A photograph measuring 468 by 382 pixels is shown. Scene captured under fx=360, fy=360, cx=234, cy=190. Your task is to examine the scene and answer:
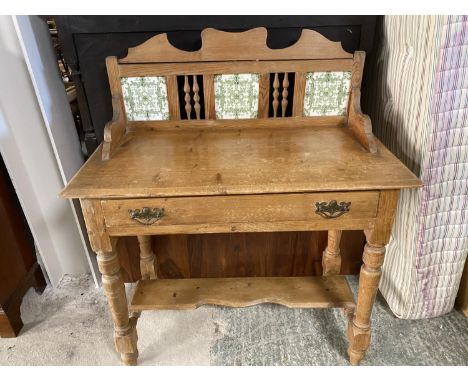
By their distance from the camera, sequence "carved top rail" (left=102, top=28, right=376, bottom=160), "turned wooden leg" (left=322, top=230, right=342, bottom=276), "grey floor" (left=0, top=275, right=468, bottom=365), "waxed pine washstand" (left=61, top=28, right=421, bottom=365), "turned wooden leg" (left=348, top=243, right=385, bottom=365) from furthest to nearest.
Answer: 1. "turned wooden leg" (left=322, top=230, right=342, bottom=276)
2. "grey floor" (left=0, top=275, right=468, bottom=365)
3. "carved top rail" (left=102, top=28, right=376, bottom=160)
4. "turned wooden leg" (left=348, top=243, right=385, bottom=365)
5. "waxed pine washstand" (left=61, top=28, right=421, bottom=365)

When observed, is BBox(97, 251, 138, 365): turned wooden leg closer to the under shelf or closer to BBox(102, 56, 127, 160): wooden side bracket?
the under shelf

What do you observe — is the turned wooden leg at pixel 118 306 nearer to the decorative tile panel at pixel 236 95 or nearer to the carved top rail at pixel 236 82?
the carved top rail at pixel 236 82

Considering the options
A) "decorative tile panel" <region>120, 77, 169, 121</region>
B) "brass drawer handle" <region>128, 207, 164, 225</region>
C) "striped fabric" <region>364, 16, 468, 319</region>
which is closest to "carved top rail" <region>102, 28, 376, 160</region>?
"decorative tile panel" <region>120, 77, 169, 121</region>

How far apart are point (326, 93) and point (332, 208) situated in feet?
1.59

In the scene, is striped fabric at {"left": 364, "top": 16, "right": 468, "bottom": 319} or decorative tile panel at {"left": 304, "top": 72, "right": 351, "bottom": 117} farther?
decorative tile panel at {"left": 304, "top": 72, "right": 351, "bottom": 117}

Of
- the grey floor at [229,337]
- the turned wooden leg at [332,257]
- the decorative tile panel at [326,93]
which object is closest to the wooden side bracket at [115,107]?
the decorative tile panel at [326,93]

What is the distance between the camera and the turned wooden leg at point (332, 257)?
1.52m

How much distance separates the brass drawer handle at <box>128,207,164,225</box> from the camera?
958mm

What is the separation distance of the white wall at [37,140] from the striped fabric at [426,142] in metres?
1.19

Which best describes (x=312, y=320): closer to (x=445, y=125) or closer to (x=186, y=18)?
(x=445, y=125)

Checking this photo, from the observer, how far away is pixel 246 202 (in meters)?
0.96

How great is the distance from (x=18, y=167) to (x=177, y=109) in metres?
0.67

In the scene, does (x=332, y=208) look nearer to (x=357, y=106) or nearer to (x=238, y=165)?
(x=238, y=165)

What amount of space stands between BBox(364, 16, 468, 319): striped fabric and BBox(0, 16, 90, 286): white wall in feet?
3.92
